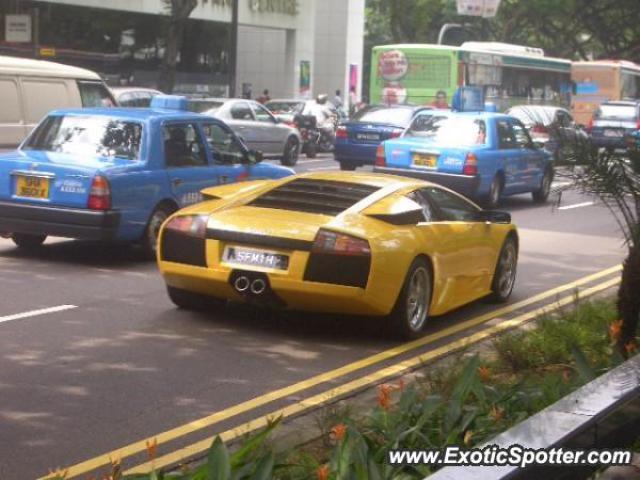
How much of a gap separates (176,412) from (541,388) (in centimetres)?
209

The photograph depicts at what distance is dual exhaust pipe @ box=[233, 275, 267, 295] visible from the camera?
9.13 meters

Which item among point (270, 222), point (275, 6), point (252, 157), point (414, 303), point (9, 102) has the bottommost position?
point (414, 303)

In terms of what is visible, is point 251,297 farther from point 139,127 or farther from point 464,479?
point 464,479

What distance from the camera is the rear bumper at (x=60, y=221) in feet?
39.4

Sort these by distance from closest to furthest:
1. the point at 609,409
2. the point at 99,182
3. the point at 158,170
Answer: the point at 609,409
the point at 99,182
the point at 158,170

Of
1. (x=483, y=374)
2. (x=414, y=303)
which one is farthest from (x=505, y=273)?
(x=483, y=374)

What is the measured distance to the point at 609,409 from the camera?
4477mm

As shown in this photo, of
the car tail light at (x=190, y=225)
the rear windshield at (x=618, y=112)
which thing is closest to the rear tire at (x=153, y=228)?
the car tail light at (x=190, y=225)

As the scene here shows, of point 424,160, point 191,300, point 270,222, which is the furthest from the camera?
point 424,160

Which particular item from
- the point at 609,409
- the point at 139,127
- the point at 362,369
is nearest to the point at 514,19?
the point at 139,127

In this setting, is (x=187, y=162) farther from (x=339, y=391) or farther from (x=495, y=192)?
(x=495, y=192)

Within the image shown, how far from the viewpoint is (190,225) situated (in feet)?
31.3

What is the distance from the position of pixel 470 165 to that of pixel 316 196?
1022cm

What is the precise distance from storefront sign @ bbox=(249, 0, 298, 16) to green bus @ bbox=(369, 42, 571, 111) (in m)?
8.01
